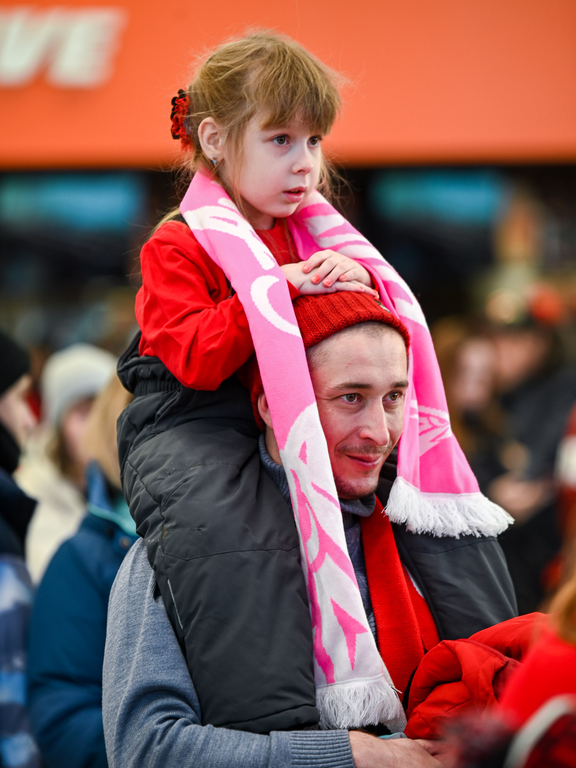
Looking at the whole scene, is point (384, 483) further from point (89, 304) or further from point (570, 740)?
point (89, 304)

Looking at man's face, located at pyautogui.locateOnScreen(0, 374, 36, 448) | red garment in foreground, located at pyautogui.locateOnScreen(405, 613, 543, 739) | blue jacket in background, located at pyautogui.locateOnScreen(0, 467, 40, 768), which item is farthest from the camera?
man's face, located at pyautogui.locateOnScreen(0, 374, 36, 448)

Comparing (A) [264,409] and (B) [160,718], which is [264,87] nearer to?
(A) [264,409]

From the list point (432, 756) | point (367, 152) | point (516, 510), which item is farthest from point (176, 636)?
point (367, 152)

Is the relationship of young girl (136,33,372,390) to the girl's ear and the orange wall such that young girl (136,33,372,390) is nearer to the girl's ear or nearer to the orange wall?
the girl's ear

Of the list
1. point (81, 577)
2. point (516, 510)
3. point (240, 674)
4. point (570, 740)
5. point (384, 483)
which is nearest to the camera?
point (570, 740)

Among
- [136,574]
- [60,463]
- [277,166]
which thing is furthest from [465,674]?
[60,463]

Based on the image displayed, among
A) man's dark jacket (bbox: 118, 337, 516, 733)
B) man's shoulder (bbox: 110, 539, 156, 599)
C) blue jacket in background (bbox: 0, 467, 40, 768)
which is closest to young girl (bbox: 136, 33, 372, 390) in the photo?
man's dark jacket (bbox: 118, 337, 516, 733)

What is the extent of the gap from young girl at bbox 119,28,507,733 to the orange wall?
344 cm

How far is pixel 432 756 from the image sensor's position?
1557mm

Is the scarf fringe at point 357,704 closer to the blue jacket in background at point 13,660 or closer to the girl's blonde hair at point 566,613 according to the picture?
the girl's blonde hair at point 566,613

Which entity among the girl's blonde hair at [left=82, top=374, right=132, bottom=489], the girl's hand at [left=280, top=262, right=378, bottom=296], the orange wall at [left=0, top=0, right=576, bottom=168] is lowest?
the girl's blonde hair at [left=82, top=374, right=132, bottom=489]

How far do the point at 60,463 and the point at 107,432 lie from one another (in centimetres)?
111

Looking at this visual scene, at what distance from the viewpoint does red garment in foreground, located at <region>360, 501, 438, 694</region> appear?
5.67ft

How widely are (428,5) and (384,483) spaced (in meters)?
4.19
